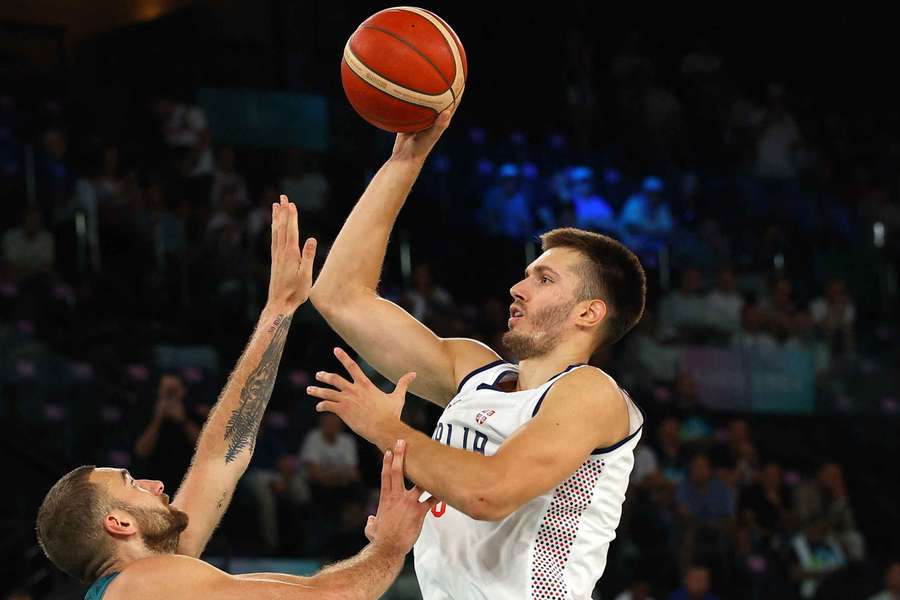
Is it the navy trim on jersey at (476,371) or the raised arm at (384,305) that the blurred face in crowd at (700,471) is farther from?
the navy trim on jersey at (476,371)

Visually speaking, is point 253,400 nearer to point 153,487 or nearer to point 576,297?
point 153,487

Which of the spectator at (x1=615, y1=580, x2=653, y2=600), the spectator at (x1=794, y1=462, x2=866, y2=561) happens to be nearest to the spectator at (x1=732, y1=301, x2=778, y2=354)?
the spectator at (x1=794, y1=462, x2=866, y2=561)

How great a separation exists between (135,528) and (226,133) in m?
8.49

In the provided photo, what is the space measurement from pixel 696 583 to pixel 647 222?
175 inches

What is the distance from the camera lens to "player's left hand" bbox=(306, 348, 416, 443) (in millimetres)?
3596

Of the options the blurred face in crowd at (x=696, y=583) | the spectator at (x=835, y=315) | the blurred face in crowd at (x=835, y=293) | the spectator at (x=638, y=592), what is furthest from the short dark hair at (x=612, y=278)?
the blurred face in crowd at (x=835, y=293)

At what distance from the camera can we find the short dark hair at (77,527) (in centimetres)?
373

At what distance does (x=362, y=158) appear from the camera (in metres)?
12.4

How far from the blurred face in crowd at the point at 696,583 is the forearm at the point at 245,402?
5.61 m

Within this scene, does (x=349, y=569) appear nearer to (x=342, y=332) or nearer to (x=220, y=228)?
(x=342, y=332)

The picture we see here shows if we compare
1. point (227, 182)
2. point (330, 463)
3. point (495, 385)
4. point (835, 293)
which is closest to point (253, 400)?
point (495, 385)

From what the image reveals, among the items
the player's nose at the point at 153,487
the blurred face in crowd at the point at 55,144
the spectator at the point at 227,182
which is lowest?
the spectator at the point at 227,182

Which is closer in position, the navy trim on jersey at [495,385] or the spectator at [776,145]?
the navy trim on jersey at [495,385]

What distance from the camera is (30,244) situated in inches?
372
